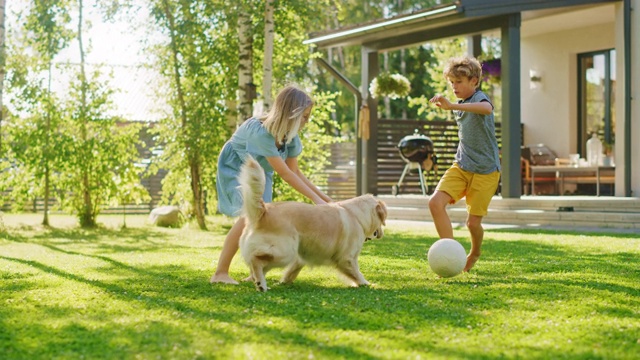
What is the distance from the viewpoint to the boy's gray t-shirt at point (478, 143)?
20.5 feet

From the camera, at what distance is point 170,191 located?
15578 millimetres

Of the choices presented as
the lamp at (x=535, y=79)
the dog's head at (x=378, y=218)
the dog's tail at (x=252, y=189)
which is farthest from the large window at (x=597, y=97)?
the dog's tail at (x=252, y=189)

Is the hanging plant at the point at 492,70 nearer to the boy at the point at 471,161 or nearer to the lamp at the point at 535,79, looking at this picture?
the lamp at the point at 535,79

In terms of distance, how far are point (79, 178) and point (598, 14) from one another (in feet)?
33.8

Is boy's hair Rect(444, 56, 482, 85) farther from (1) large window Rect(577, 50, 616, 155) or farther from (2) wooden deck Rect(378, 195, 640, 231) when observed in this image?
(1) large window Rect(577, 50, 616, 155)

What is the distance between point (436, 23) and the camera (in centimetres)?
1403

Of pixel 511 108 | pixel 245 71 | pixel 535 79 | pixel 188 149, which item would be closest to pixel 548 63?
pixel 535 79

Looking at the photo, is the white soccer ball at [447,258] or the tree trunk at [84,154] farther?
the tree trunk at [84,154]

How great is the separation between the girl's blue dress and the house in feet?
26.4

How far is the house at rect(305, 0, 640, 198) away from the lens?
42.1ft

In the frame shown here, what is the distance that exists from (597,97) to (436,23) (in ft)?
14.1

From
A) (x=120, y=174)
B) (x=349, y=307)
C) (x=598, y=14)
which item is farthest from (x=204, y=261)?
(x=598, y=14)

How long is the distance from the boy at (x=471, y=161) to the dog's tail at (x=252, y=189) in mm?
1831

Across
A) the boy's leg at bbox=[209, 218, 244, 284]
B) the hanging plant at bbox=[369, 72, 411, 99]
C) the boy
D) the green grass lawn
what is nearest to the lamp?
the hanging plant at bbox=[369, 72, 411, 99]
